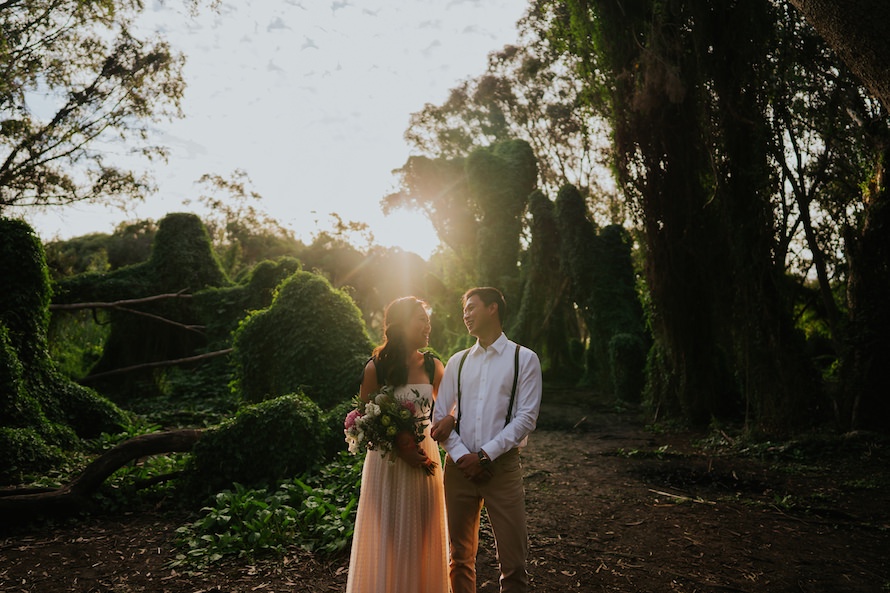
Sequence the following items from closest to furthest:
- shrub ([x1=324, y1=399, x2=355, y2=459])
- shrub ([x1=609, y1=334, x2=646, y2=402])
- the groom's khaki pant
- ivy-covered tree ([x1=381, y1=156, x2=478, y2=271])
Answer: the groom's khaki pant, shrub ([x1=324, y1=399, x2=355, y2=459]), shrub ([x1=609, y1=334, x2=646, y2=402]), ivy-covered tree ([x1=381, y1=156, x2=478, y2=271])

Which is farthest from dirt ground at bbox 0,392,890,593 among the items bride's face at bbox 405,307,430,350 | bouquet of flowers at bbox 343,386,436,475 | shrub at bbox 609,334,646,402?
shrub at bbox 609,334,646,402

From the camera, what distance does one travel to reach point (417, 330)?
3.12m

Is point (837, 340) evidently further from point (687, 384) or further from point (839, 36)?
→ point (839, 36)

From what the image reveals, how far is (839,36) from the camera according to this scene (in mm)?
2531

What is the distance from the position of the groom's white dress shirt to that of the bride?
0.38 feet

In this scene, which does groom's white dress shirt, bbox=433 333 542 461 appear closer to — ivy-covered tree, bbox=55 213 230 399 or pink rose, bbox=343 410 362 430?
pink rose, bbox=343 410 362 430

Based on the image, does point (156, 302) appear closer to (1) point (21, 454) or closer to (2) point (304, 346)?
(2) point (304, 346)

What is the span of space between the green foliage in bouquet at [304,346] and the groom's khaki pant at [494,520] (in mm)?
6755

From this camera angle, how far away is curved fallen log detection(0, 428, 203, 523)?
213 inches

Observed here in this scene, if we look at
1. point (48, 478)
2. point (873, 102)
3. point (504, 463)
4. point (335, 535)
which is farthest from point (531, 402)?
point (873, 102)

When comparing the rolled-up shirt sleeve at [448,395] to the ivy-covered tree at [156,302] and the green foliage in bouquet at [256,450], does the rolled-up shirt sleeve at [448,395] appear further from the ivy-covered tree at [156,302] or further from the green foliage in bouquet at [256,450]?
the ivy-covered tree at [156,302]

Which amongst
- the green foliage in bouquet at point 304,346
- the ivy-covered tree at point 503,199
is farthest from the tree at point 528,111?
the green foliage in bouquet at point 304,346

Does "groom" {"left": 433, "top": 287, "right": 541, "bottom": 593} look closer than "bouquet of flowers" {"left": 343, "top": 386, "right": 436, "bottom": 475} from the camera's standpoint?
Yes

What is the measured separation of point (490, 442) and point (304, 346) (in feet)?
25.3
